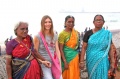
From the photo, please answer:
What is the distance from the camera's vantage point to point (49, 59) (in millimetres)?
3717

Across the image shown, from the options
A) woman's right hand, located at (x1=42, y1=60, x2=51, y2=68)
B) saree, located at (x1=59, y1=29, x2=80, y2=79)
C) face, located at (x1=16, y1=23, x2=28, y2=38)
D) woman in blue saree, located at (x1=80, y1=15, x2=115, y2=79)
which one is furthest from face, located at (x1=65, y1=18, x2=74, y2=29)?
face, located at (x1=16, y1=23, x2=28, y2=38)

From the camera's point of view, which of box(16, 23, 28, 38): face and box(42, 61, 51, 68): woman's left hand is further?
box(42, 61, 51, 68): woman's left hand

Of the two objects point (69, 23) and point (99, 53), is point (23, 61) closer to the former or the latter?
point (69, 23)

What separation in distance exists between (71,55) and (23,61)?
112 centimetres

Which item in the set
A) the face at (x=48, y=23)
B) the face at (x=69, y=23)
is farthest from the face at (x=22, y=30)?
the face at (x=69, y=23)

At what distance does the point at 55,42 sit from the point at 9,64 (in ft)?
3.07

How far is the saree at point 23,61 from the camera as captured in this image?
313 centimetres

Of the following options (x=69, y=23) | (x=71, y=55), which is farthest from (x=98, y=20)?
(x=71, y=55)

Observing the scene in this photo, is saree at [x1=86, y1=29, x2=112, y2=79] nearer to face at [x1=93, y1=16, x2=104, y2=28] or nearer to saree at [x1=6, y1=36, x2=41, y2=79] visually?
face at [x1=93, y1=16, x2=104, y2=28]

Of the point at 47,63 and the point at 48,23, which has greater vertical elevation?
the point at 48,23

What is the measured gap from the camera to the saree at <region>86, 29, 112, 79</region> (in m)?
3.88

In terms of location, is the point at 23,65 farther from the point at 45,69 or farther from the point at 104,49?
the point at 104,49

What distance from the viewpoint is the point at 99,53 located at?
3.91 meters

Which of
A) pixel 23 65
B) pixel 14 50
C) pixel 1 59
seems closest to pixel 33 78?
pixel 23 65
